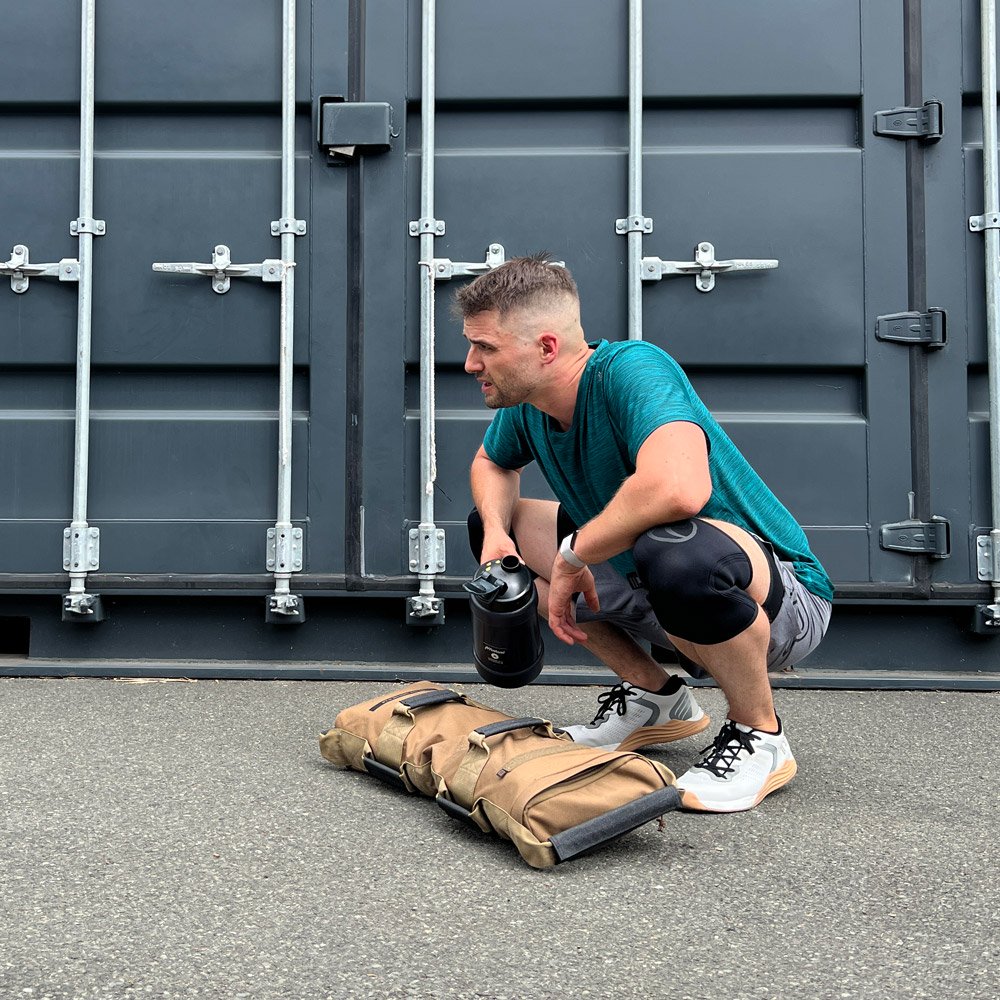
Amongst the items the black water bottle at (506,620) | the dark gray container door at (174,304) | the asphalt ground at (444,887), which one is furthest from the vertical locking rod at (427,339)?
the black water bottle at (506,620)

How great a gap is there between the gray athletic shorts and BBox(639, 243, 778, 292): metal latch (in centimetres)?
115

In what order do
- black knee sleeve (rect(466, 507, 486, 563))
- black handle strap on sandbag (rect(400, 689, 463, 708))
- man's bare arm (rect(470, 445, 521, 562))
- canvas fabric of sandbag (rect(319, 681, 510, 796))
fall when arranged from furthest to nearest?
→ 1. black knee sleeve (rect(466, 507, 486, 563))
2. man's bare arm (rect(470, 445, 521, 562))
3. black handle strap on sandbag (rect(400, 689, 463, 708))
4. canvas fabric of sandbag (rect(319, 681, 510, 796))

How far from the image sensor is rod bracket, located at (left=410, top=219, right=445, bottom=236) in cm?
305

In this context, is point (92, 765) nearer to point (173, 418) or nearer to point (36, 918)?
point (36, 918)

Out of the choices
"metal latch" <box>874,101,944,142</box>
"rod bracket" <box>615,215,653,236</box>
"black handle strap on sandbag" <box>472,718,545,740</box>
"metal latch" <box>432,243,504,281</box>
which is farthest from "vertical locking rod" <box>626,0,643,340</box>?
"black handle strap on sandbag" <box>472,718,545,740</box>

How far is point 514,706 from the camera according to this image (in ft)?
8.98

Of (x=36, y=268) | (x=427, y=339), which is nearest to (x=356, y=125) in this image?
(x=427, y=339)

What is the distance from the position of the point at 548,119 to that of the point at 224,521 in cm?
154

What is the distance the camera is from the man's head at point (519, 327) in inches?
78.7

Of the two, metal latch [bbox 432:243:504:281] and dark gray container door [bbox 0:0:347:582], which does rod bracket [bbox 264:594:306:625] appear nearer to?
dark gray container door [bbox 0:0:347:582]

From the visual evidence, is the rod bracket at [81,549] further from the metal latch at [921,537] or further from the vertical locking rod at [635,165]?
the metal latch at [921,537]

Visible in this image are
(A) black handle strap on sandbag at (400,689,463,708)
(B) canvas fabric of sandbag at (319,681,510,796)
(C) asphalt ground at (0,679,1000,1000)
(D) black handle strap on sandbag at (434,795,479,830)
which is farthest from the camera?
(A) black handle strap on sandbag at (400,689,463,708)

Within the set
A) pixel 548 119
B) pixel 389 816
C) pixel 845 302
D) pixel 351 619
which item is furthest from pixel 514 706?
pixel 548 119

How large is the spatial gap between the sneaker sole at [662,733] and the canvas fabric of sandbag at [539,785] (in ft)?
1.62
